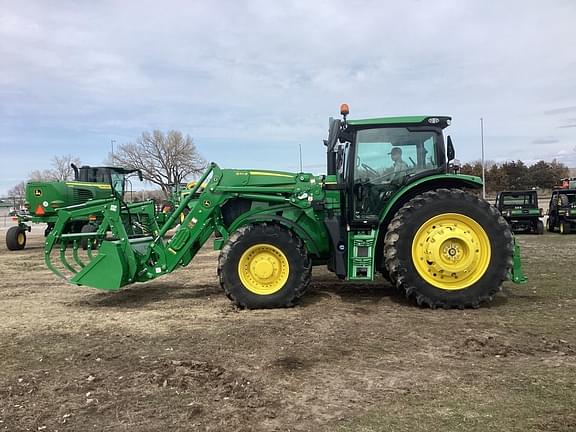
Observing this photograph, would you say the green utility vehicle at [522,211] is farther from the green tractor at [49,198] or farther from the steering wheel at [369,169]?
the green tractor at [49,198]

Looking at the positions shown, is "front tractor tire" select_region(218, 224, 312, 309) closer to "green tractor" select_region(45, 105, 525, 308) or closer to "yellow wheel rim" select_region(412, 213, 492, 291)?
"green tractor" select_region(45, 105, 525, 308)

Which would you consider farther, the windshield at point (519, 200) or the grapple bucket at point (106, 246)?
the windshield at point (519, 200)

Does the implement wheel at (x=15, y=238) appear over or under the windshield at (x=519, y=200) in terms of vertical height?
under

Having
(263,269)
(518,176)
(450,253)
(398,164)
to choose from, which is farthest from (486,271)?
(518,176)

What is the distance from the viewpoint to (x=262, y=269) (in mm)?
6477

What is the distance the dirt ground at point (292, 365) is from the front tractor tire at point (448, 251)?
289 millimetres

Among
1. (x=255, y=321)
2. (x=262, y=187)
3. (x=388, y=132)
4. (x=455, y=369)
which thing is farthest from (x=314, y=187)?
(x=455, y=369)

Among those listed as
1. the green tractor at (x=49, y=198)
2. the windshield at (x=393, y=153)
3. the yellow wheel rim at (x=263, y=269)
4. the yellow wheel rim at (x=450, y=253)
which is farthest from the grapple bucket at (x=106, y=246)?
the green tractor at (x=49, y=198)

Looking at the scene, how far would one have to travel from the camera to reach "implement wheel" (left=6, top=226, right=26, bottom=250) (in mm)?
16141

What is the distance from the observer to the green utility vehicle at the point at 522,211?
1966cm

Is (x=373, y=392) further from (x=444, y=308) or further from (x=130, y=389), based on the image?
(x=444, y=308)

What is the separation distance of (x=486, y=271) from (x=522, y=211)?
597 inches

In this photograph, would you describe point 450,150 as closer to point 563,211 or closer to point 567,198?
point 563,211

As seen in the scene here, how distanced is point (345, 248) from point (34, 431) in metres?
4.41
